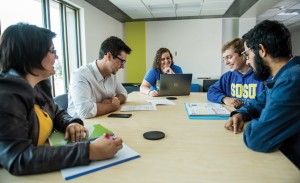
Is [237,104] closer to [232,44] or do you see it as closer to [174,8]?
[232,44]

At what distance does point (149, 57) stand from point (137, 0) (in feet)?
7.00

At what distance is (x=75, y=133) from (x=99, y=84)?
860 mm

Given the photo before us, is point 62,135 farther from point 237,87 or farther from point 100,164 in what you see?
point 237,87

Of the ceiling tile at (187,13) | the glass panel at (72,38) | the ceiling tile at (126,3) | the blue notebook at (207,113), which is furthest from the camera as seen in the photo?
the ceiling tile at (187,13)

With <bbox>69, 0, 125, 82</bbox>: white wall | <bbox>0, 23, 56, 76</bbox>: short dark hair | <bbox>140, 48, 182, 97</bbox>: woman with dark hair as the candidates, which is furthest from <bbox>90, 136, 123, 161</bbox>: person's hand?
<bbox>69, 0, 125, 82</bbox>: white wall

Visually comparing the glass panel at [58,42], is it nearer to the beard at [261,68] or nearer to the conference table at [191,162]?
the conference table at [191,162]

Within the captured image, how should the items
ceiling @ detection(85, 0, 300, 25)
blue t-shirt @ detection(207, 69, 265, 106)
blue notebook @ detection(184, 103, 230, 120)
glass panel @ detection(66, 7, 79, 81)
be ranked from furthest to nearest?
ceiling @ detection(85, 0, 300, 25) → glass panel @ detection(66, 7, 79, 81) → blue t-shirt @ detection(207, 69, 265, 106) → blue notebook @ detection(184, 103, 230, 120)

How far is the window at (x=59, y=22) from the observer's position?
2.96 meters

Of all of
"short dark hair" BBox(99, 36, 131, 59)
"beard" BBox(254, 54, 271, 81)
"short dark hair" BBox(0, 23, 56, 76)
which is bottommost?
"beard" BBox(254, 54, 271, 81)

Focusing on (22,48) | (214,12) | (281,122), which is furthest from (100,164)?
(214,12)

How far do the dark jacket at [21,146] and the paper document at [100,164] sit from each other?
0.07 ft

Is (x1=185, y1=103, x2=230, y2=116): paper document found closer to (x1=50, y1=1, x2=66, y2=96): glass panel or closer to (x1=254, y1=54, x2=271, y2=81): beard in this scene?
(x1=254, y1=54, x2=271, y2=81): beard

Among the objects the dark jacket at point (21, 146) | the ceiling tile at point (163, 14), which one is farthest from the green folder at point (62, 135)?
the ceiling tile at point (163, 14)

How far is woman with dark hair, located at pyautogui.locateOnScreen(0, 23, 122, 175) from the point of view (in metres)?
0.74
